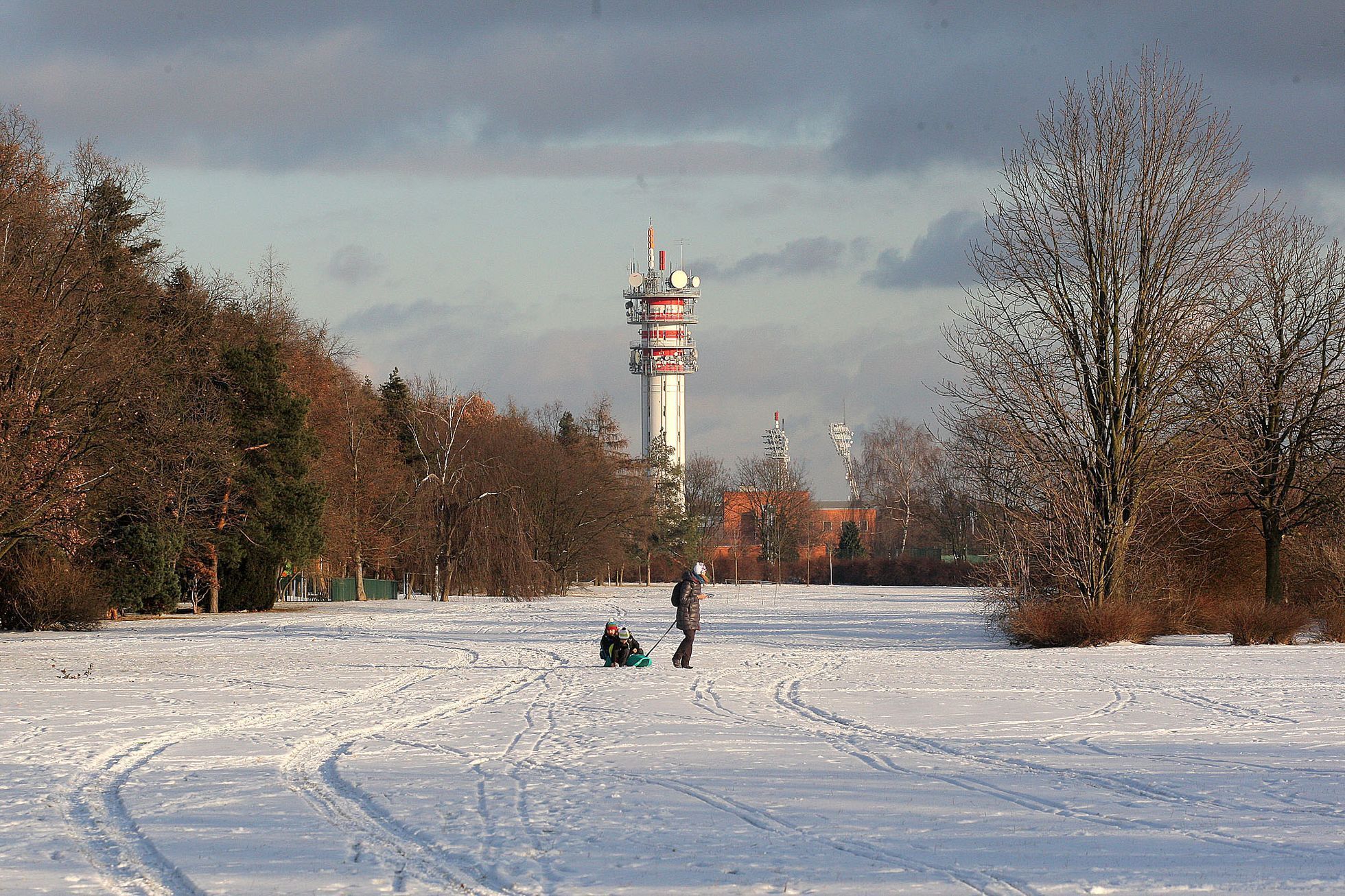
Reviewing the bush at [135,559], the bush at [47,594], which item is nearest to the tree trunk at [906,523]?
the bush at [135,559]

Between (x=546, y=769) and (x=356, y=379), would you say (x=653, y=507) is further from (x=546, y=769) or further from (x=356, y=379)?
(x=546, y=769)

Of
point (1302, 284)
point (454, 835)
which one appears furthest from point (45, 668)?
point (1302, 284)

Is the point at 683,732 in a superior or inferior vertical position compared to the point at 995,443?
inferior

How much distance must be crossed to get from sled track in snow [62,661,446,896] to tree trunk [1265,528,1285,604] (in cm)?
2455

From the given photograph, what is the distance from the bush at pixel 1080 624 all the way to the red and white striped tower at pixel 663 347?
272 ft

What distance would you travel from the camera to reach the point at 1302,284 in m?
32.5

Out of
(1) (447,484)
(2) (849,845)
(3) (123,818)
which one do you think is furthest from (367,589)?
(2) (849,845)

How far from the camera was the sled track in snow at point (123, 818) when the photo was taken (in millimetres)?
7109

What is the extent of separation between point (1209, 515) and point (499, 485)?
101 ft

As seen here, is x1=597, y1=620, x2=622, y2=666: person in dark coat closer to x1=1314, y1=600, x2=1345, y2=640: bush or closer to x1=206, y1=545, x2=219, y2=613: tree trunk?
x1=1314, y1=600, x2=1345, y2=640: bush

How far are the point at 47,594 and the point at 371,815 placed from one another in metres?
27.1

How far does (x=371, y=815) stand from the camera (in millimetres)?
8836

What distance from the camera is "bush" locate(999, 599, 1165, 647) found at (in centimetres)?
2767

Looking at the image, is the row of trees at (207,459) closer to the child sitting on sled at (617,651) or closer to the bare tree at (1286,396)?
the child sitting on sled at (617,651)
